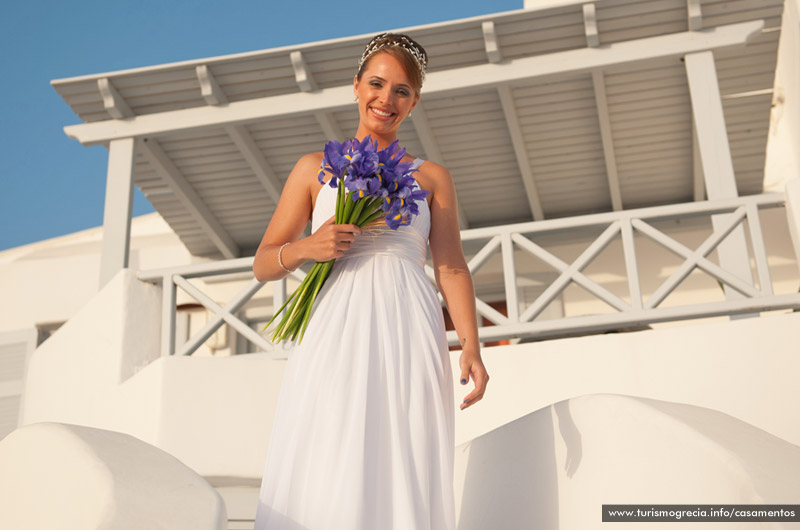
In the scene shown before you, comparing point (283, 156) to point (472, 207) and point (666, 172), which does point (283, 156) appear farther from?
point (666, 172)

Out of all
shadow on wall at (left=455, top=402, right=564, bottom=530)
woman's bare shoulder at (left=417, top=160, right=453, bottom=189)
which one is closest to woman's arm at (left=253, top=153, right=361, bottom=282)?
woman's bare shoulder at (left=417, top=160, right=453, bottom=189)

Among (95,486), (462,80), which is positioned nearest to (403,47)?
(95,486)

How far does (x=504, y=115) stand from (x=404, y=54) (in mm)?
5686

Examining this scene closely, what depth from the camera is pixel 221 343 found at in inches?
410

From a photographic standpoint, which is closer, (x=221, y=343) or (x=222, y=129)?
(x=222, y=129)

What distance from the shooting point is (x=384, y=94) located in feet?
8.63

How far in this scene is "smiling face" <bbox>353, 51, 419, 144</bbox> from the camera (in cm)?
264

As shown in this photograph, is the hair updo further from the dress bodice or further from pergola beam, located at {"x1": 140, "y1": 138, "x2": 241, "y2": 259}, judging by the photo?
pergola beam, located at {"x1": 140, "y1": 138, "x2": 241, "y2": 259}

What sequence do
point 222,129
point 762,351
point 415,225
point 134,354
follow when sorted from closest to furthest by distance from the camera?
point 415,225, point 762,351, point 134,354, point 222,129

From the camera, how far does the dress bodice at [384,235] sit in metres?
2.53

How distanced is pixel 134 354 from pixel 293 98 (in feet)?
9.07

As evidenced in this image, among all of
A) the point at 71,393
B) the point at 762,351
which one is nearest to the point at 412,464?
the point at 762,351

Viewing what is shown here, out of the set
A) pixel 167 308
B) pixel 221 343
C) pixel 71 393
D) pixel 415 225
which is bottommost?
pixel 415 225

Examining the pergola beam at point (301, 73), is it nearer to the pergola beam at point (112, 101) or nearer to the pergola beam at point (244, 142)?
the pergola beam at point (244, 142)
